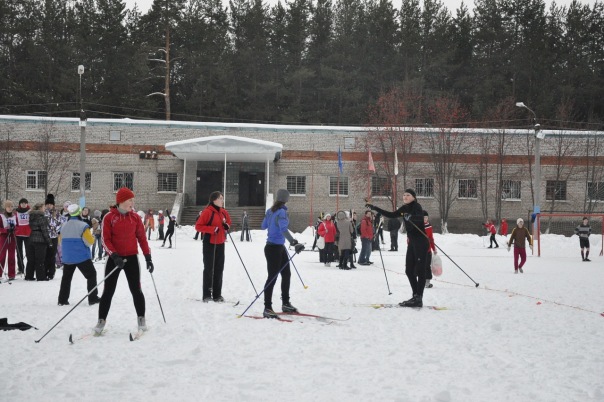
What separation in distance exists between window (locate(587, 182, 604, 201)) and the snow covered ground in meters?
33.5

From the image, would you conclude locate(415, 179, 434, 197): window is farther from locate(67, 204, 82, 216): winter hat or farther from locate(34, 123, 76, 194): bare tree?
Result: locate(67, 204, 82, 216): winter hat

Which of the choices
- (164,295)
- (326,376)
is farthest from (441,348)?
(164,295)

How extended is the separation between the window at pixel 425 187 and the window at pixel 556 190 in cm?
820

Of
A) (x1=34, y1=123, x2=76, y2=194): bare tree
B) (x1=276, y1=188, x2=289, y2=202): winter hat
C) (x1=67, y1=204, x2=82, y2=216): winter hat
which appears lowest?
(x1=67, y1=204, x2=82, y2=216): winter hat

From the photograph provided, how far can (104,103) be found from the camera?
53.6 meters

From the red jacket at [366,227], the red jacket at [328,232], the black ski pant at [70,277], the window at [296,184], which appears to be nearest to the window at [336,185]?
the window at [296,184]

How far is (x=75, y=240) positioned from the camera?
338 inches

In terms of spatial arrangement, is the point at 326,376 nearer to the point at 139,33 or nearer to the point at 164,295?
the point at 164,295

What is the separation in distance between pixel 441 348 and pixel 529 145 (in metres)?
37.7

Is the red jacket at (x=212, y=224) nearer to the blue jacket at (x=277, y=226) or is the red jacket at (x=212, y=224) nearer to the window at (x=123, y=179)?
the blue jacket at (x=277, y=226)

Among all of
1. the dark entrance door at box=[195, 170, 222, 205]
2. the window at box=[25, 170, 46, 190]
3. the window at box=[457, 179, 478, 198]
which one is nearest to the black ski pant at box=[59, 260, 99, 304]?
the dark entrance door at box=[195, 170, 222, 205]

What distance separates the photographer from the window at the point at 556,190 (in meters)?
40.7

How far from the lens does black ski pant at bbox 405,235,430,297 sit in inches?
337

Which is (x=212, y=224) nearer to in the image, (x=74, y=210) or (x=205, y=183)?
(x=74, y=210)
